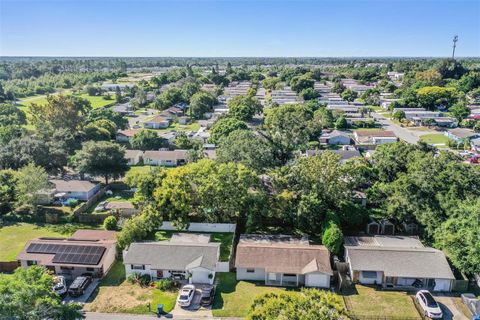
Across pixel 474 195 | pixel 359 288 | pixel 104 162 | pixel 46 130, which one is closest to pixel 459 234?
pixel 474 195

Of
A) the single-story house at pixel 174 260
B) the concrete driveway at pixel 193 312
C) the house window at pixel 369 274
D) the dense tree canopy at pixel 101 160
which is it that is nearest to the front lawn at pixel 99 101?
the dense tree canopy at pixel 101 160

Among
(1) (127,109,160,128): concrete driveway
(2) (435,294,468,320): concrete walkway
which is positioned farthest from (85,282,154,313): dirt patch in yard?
(1) (127,109,160,128): concrete driveway

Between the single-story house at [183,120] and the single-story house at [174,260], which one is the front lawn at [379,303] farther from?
the single-story house at [183,120]

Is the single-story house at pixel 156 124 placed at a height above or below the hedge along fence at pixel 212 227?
above

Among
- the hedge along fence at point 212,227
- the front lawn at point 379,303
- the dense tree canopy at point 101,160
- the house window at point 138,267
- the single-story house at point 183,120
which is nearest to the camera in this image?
the front lawn at point 379,303

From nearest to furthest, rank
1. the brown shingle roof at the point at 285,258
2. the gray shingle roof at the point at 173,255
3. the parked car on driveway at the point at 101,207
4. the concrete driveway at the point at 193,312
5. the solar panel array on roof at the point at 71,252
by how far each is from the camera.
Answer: the concrete driveway at the point at 193,312
the brown shingle roof at the point at 285,258
the gray shingle roof at the point at 173,255
the solar panel array on roof at the point at 71,252
the parked car on driveway at the point at 101,207

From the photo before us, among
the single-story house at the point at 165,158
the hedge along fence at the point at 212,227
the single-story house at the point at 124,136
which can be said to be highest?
the single-story house at the point at 124,136

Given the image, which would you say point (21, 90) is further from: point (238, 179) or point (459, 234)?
point (459, 234)
